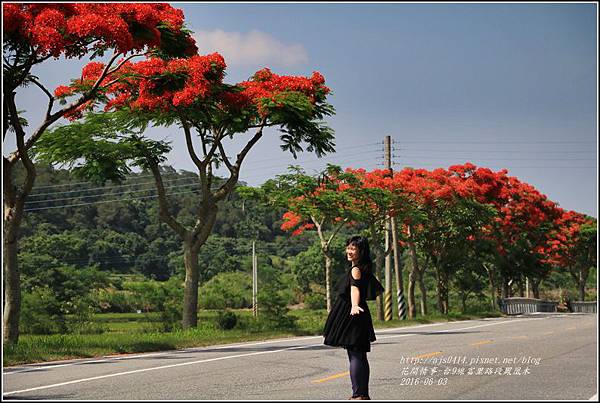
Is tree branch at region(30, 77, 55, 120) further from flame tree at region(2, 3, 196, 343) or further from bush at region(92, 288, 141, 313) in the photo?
bush at region(92, 288, 141, 313)

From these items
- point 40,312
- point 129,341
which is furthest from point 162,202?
point 40,312

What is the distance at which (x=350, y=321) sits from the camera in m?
9.76

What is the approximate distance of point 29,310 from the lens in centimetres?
4109

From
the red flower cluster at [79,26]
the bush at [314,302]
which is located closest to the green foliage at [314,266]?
the bush at [314,302]

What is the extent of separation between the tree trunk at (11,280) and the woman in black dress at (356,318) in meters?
10.8

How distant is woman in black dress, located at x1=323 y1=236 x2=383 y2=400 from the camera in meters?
9.70

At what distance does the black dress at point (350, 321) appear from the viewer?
31.7 feet

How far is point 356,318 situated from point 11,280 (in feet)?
36.6

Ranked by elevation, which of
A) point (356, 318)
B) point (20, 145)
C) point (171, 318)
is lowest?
point (171, 318)

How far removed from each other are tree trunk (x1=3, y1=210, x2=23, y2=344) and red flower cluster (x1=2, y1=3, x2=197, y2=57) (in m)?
4.11

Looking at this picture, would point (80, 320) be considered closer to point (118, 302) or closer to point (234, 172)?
point (234, 172)

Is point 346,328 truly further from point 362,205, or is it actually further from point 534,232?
point 534,232

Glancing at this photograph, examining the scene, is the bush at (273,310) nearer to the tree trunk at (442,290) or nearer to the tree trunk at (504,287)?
the tree trunk at (442,290)

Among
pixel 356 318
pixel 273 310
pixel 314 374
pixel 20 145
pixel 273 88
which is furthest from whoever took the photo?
pixel 273 310
